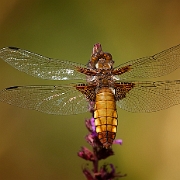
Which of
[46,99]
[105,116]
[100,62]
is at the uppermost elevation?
[100,62]

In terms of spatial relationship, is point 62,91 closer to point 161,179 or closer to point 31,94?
point 31,94

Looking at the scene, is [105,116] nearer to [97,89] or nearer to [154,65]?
[97,89]

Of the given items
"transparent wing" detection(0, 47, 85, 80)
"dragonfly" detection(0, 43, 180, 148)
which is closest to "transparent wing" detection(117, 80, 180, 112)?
"dragonfly" detection(0, 43, 180, 148)

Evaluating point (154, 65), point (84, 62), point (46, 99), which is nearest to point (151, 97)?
point (154, 65)

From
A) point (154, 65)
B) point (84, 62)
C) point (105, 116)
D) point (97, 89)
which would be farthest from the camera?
point (84, 62)

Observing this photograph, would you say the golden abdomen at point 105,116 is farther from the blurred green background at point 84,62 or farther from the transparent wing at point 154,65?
the blurred green background at point 84,62

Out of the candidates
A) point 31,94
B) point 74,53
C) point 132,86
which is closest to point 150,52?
point 74,53
